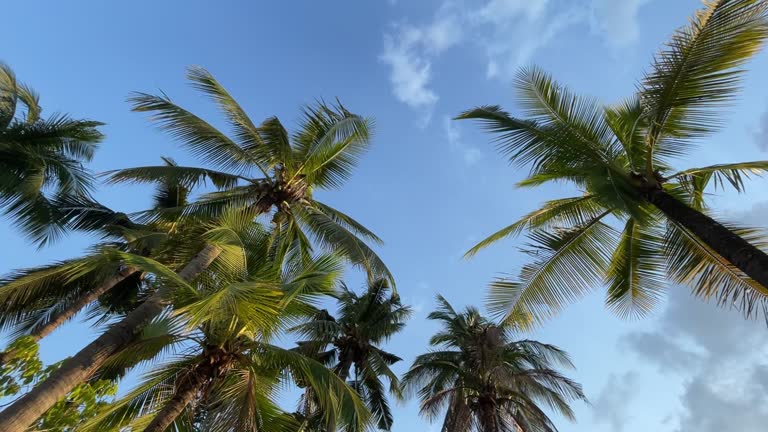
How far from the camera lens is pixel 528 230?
9.35 metres

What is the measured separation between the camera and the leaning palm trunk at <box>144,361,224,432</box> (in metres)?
6.63

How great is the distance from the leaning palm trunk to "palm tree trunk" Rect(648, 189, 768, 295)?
7.24m

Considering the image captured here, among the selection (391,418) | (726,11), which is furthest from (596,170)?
(391,418)

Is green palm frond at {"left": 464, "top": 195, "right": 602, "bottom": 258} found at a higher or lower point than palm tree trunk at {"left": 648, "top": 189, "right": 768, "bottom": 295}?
higher

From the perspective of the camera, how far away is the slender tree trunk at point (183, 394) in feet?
21.4

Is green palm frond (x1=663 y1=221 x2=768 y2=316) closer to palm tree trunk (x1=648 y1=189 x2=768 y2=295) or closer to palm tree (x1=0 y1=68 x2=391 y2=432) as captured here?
palm tree trunk (x1=648 y1=189 x2=768 y2=295)

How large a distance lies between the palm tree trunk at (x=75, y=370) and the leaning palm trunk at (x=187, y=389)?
1.17 metres

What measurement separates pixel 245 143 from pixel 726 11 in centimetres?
989

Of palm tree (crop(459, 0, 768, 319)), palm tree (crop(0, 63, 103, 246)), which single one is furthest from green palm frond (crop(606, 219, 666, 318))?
palm tree (crop(0, 63, 103, 246))

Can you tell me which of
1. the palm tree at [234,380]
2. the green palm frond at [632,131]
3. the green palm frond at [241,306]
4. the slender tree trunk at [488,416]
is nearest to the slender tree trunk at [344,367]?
the slender tree trunk at [488,416]

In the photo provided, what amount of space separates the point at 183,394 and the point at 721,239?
792cm

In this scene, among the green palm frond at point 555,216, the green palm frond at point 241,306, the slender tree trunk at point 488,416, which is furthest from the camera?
the slender tree trunk at point 488,416

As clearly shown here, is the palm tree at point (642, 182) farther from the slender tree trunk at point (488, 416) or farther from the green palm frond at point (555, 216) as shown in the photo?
the slender tree trunk at point (488, 416)

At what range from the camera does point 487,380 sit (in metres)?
12.8
